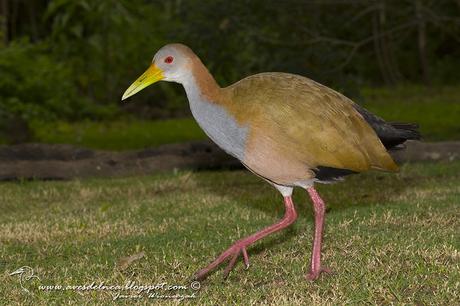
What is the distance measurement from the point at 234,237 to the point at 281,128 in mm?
1830

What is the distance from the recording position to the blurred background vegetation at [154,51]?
1516 centimetres

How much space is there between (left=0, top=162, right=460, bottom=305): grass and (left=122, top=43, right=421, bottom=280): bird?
37 centimetres

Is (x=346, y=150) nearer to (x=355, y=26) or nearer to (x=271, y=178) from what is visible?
(x=271, y=178)

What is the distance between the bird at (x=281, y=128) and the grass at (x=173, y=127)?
9468mm

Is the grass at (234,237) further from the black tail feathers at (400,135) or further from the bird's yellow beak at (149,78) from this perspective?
the bird's yellow beak at (149,78)

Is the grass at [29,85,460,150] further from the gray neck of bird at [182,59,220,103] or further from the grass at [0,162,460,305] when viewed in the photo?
the gray neck of bird at [182,59,220,103]

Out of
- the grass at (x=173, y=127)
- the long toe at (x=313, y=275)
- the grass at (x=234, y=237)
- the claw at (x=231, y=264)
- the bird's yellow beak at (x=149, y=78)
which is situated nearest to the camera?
the grass at (x=234, y=237)

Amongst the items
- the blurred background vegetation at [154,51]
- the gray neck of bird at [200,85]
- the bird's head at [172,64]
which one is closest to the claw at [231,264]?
the gray neck of bird at [200,85]

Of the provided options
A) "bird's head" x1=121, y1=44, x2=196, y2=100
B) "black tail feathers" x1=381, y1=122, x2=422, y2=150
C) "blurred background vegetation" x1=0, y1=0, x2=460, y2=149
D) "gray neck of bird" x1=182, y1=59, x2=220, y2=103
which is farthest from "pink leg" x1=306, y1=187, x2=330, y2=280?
"blurred background vegetation" x1=0, y1=0, x2=460, y2=149

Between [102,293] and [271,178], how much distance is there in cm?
134

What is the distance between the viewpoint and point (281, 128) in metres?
5.98

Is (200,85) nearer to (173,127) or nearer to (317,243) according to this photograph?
(317,243)

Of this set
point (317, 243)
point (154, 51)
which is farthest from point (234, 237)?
point (154, 51)

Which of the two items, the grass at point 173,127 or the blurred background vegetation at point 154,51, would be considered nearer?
the blurred background vegetation at point 154,51
